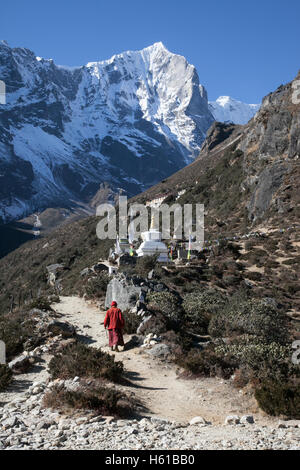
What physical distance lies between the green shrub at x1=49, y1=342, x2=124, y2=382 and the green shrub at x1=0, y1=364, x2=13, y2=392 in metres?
0.88

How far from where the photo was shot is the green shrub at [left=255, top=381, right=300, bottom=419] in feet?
22.8

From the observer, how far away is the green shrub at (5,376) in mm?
8425

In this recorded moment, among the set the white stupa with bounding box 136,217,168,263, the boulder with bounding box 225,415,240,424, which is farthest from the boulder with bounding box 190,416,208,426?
the white stupa with bounding box 136,217,168,263

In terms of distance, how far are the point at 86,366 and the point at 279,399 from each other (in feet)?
12.5

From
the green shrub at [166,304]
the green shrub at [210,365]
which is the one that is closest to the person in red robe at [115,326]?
the green shrub at [166,304]

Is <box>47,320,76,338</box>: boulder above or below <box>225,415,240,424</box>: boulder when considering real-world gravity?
above

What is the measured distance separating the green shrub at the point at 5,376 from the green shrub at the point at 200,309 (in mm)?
6048

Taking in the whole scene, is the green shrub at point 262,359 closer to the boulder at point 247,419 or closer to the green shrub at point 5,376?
the boulder at point 247,419

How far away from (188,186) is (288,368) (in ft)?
198

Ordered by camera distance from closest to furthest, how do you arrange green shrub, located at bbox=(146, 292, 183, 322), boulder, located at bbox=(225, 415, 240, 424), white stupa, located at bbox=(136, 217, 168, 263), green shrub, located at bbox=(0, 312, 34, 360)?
1. boulder, located at bbox=(225, 415, 240, 424)
2. green shrub, located at bbox=(0, 312, 34, 360)
3. green shrub, located at bbox=(146, 292, 183, 322)
4. white stupa, located at bbox=(136, 217, 168, 263)

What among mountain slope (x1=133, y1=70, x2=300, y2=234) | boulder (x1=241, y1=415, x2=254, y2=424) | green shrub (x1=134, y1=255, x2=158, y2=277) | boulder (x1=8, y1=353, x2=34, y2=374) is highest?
mountain slope (x1=133, y1=70, x2=300, y2=234)

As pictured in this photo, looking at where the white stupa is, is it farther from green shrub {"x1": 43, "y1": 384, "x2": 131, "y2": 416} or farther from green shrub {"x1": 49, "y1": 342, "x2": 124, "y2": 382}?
green shrub {"x1": 43, "y1": 384, "x2": 131, "y2": 416}

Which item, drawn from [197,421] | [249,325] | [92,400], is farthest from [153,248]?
[197,421]
